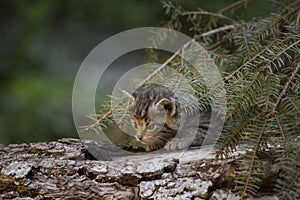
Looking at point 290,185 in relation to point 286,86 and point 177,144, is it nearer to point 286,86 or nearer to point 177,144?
point 286,86

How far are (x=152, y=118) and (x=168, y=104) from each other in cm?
9

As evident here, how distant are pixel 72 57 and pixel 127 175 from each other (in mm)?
2572

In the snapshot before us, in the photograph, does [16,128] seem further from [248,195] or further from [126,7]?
[248,195]

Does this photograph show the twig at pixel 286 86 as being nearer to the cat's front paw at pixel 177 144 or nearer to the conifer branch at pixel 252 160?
the conifer branch at pixel 252 160

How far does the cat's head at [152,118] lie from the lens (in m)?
1.89

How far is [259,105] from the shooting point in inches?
56.1

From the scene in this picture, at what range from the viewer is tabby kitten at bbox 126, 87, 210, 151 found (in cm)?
188

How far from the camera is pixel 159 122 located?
1919 mm

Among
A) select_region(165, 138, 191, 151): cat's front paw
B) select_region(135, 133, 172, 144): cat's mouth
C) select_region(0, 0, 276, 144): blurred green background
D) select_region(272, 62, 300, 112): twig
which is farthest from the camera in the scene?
select_region(0, 0, 276, 144): blurred green background

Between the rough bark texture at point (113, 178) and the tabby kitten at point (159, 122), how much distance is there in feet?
0.99

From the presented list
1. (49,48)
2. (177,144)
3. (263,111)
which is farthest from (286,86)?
(49,48)

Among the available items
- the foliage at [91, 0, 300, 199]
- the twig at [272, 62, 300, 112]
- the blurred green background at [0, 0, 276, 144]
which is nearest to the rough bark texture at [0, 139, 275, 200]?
the foliage at [91, 0, 300, 199]

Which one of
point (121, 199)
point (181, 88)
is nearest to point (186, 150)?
point (181, 88)

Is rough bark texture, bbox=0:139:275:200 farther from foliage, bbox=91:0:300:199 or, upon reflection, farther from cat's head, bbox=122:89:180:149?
cat's head, bbox=122:89:180:149
